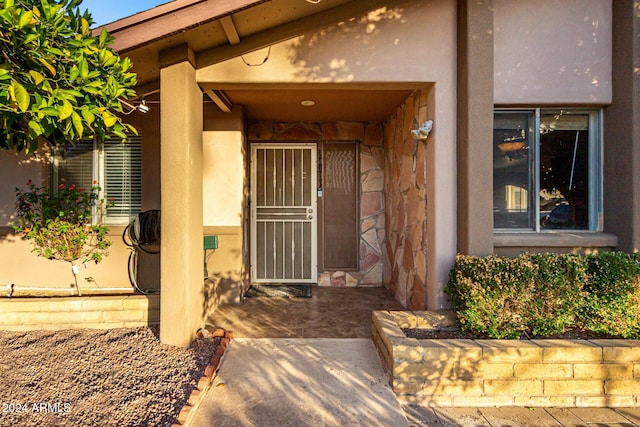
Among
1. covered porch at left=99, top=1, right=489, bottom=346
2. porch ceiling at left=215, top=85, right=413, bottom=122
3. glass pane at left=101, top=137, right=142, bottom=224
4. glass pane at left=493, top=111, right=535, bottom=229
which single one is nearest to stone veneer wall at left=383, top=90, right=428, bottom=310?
covered porch at left=99, top=1, right=489, bottom=346

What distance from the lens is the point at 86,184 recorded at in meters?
4.36

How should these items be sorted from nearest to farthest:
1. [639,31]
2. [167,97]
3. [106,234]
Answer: [167,97] → [639,31] → [106,234]

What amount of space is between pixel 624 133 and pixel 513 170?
1.05 m

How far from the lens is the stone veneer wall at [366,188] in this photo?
5.39 metres

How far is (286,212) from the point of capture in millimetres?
5492

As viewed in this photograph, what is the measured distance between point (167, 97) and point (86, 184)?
7.38ft

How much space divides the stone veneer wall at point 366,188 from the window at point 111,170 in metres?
1.89

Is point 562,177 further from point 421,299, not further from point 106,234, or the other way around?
point 106,234

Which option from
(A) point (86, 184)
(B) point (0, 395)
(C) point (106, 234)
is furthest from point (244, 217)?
(B) point (0, 395)

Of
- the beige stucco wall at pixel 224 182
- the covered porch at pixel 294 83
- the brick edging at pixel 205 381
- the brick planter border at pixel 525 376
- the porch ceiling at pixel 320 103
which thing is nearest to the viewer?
the brick edging at pixel 205 381

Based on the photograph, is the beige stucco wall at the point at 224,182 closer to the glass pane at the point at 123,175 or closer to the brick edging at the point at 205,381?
the glass pane at the point at 123,175

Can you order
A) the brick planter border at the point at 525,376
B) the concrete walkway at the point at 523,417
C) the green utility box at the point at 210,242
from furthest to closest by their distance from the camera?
1. the green utility box at the point at 210,242
2. the brick planter border at the point at 525,376
3. the concrete walkway at the point at 523,417

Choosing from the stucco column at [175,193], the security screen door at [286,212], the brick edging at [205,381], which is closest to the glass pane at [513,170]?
the security screen door at [286,212]

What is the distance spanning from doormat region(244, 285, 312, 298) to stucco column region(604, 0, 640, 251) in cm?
371
